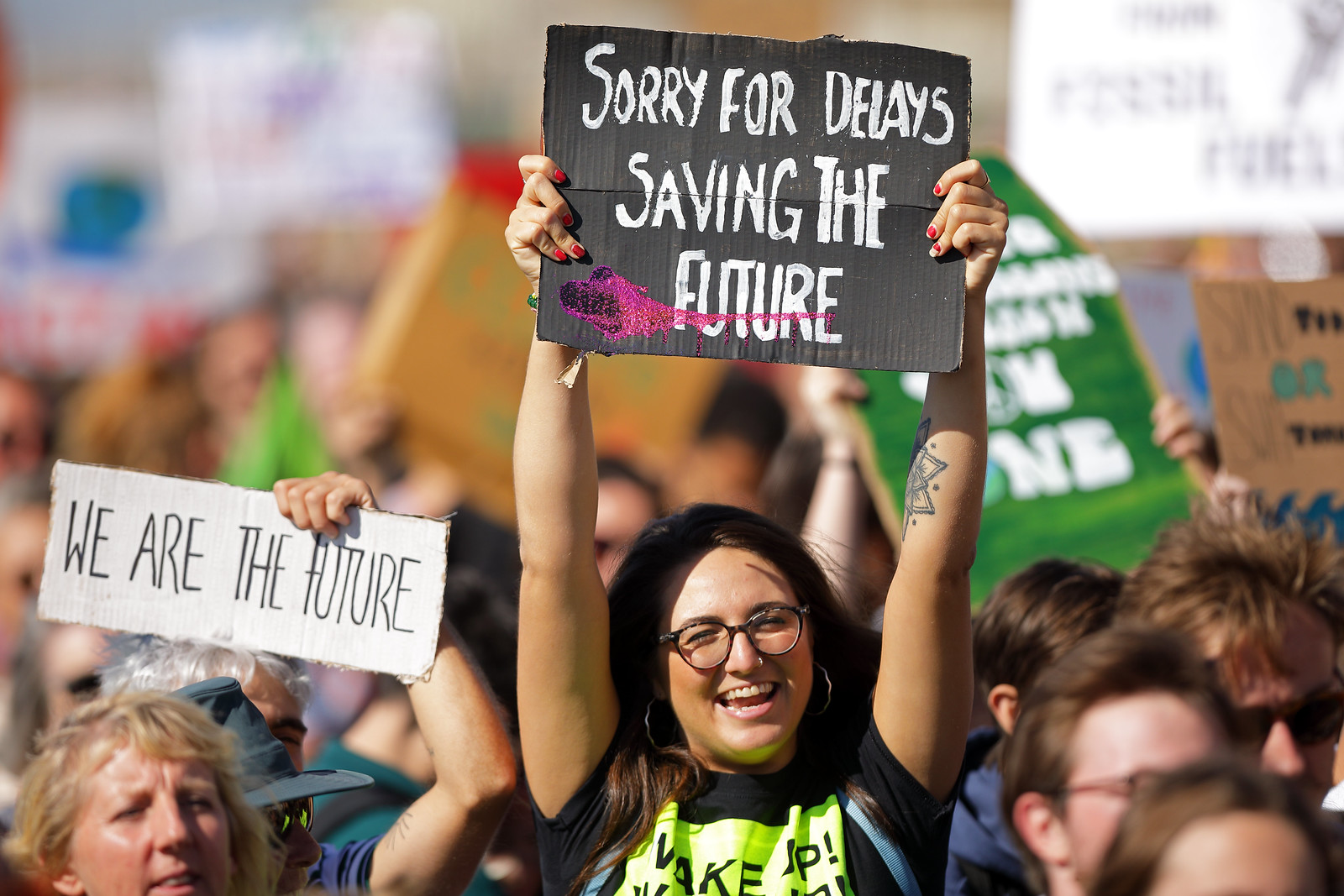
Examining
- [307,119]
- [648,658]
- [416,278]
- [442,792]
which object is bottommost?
[442,792]

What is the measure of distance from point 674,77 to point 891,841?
1187 mm

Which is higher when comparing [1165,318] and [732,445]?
[1165,318]

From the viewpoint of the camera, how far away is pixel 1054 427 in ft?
12.2

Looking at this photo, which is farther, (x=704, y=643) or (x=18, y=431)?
(x=18, y=431)

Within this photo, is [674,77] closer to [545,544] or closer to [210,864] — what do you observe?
[545,544]

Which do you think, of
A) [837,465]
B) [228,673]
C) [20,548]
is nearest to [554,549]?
[228,673]

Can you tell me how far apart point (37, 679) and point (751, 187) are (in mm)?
2171

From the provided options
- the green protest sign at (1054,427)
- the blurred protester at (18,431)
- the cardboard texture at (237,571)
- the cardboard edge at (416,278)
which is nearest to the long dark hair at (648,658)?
the cardboard texture at (237,571)

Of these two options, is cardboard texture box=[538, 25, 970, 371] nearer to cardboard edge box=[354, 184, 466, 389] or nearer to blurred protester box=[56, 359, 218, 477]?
cardboard edge box=[354, 184, 466, 389]

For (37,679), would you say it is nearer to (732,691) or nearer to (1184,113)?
(732,691)

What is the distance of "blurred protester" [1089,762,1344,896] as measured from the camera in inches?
60.9

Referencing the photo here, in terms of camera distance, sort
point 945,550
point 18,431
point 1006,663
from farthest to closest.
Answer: point 18,431 → point 1006,663 → point 945,550

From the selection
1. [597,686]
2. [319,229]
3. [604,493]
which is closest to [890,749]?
[597,686]

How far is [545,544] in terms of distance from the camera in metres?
2.16
